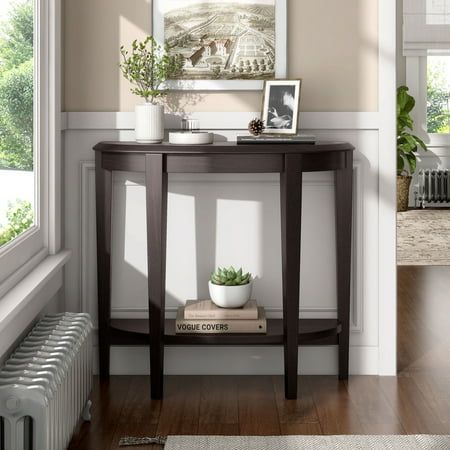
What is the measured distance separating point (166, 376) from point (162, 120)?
3.58 ft

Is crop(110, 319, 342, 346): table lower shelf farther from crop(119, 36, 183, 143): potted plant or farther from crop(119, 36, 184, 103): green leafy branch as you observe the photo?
crop(119, 36, 184, 103): green leafy branch

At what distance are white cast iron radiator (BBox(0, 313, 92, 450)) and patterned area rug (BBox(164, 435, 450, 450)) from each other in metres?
0.39

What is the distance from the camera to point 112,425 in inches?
Answer: 129

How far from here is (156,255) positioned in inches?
138

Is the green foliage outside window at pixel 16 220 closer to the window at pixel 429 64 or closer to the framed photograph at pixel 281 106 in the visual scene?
the framed photograph at pixel 281 106

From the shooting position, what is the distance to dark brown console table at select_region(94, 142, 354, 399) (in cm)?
347

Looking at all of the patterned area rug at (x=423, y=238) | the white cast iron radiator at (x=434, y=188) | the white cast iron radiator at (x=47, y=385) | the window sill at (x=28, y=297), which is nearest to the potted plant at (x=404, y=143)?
the patterned area rug at (x=423, y=238)

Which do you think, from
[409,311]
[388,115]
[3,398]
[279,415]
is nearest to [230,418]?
[279,415]

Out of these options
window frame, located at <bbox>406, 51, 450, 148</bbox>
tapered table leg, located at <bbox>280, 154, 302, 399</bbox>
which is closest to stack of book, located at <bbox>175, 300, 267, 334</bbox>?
tapered table leg, located at <bbox>280, 154, 302, 399</bbox>

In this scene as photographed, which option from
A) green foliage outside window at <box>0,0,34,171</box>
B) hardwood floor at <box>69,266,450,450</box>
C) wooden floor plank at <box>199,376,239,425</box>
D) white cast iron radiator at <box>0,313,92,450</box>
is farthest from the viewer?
wooden floor plank at <box>199,376,239,425</box>

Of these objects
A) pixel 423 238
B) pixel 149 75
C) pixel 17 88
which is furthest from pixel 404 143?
pixel 17 88

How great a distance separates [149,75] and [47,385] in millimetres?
1639

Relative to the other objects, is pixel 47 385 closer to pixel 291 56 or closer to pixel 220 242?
pixel 220 242

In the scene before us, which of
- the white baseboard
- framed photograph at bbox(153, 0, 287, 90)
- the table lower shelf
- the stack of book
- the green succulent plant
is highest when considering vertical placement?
framed photograph at bbox(153, 0, 287, 90)
